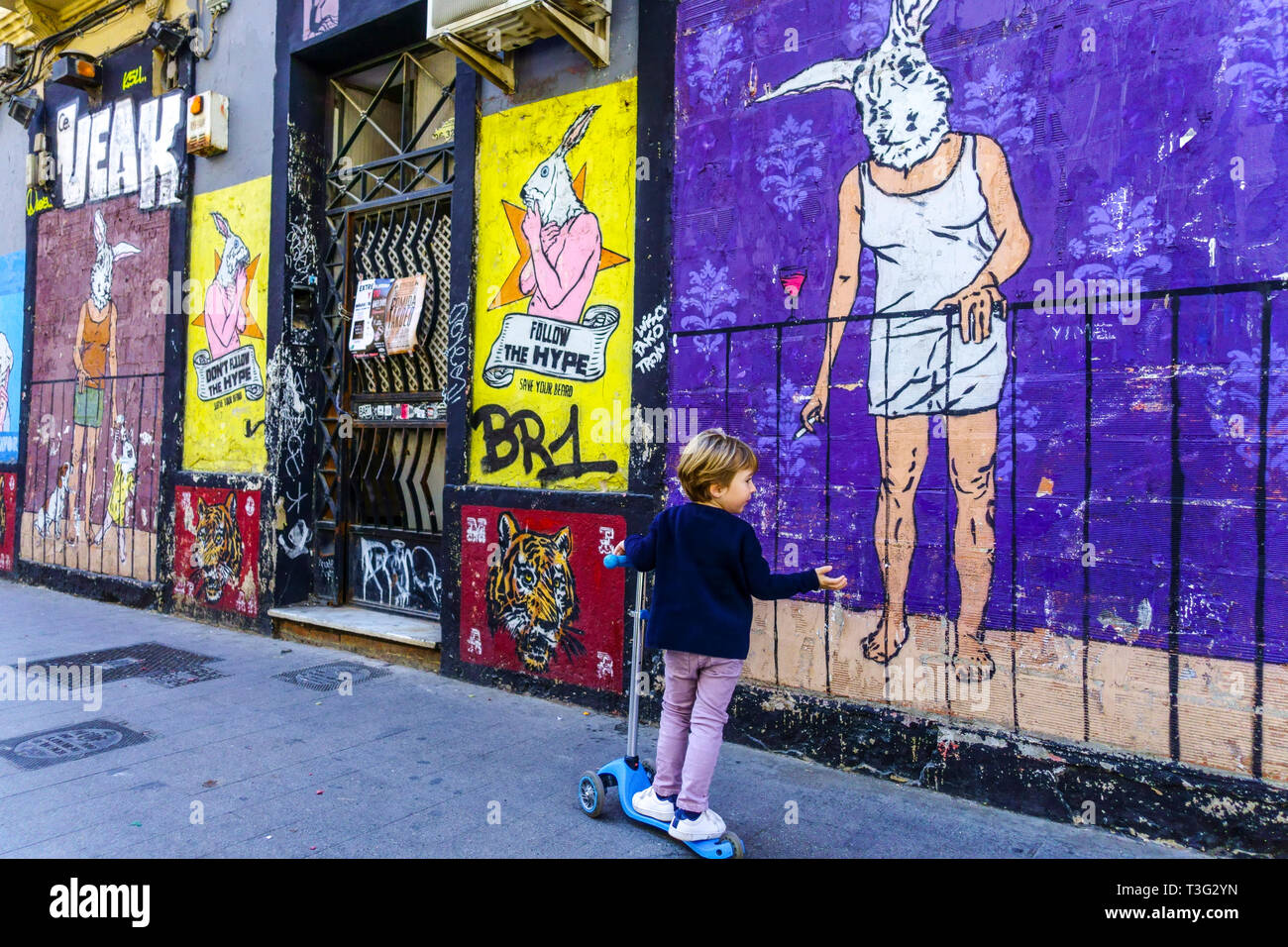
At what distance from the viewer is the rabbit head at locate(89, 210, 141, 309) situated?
9.05 meters

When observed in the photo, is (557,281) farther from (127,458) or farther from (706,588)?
(127,458)

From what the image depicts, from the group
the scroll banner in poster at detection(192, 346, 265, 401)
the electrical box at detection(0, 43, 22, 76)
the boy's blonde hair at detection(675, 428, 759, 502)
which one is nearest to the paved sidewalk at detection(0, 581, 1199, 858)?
the boy's blonde hair at detection(675, 428, 759, 502)

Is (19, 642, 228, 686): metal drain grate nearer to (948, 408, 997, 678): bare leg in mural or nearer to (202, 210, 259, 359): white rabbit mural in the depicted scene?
(202, 210, 259, 359): white rabbit mural

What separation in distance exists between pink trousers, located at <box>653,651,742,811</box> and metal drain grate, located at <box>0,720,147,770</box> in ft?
9.64

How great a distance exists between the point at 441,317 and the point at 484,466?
4.62 ft

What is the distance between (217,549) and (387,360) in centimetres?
243

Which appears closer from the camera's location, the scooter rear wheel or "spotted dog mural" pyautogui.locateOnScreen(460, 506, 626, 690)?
the scooter rear wheel

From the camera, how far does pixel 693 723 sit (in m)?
3.32

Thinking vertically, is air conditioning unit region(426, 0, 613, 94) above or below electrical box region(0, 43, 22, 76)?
below

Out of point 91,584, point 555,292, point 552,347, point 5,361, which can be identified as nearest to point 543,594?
point 552,347

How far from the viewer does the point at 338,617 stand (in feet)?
22.6

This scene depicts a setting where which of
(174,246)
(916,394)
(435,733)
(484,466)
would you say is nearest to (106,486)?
(174,246)

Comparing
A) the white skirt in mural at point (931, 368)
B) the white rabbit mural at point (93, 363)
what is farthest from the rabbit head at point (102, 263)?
the white skirt in mural at point (931, 368)

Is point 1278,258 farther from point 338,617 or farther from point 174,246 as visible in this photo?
point 174,246
